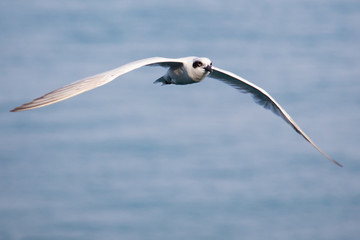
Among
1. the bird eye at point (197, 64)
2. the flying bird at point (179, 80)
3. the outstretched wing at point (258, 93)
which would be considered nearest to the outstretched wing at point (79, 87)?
the flying bird at point (179, 80)

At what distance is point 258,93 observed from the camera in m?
17.8

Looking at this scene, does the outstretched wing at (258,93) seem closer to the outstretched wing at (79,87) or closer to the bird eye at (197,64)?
the bird eye at (197,64)

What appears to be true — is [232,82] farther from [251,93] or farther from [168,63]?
[168,63]

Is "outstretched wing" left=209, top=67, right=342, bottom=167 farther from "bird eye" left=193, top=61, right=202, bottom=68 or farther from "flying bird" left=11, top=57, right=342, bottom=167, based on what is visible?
"bird eye" left=193, top=61, right=202, bottom=68

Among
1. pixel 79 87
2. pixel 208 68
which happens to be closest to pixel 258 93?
pixel 208 68

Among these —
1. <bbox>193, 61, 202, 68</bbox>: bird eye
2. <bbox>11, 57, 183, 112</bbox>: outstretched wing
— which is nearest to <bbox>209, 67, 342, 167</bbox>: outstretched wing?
<bbox>193, 61, 202, 68</bbox>: bird eye

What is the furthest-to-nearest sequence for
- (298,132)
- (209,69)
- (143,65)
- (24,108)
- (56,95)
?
1. (298,132)
2. (209,69)
3. (143,65)
4. (56,95)
5. (24,108)

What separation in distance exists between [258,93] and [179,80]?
9.95 ft

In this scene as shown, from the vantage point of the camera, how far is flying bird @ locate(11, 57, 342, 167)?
11703 millimetres

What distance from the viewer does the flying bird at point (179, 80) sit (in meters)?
11.7

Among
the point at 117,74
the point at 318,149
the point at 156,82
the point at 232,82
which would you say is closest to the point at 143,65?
the point at 117,74

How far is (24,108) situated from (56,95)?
90cm

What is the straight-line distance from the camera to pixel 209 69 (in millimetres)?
14844

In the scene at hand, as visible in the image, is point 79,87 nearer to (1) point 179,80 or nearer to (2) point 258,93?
(1) point 179,80
